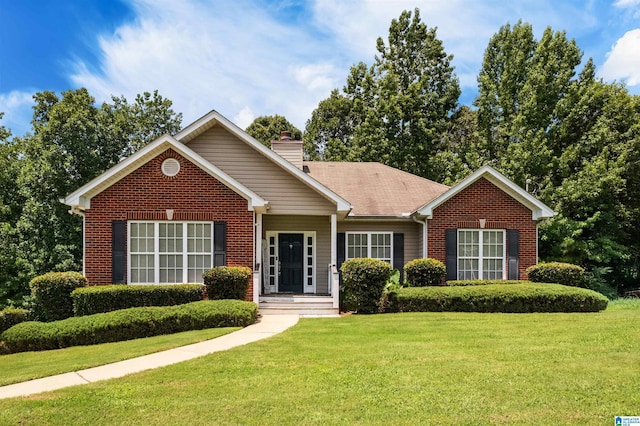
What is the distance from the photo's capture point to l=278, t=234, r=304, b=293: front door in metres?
17.7

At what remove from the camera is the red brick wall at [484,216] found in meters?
16.9

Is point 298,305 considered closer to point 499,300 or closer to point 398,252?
point 398,252

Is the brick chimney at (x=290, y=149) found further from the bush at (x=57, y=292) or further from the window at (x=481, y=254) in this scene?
the bush at (x=57, y=292)

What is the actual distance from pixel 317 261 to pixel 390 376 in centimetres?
1096

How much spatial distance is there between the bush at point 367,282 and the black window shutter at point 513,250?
507 centimetres

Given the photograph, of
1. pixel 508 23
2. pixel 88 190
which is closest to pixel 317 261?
pixel 88 190

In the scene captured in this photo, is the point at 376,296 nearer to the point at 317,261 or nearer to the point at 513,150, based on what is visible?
the point at 317,261

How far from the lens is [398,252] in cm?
1797

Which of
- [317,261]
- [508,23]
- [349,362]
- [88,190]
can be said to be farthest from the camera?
[508,23]

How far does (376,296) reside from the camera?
562 inches

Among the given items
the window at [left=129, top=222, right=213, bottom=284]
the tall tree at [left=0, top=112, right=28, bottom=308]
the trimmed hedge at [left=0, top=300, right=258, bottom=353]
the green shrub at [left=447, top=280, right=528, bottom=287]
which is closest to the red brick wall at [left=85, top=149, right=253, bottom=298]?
the window at [left=129, top=222, right=213, bottom=284]

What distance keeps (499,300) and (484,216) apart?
Result: 372 cm

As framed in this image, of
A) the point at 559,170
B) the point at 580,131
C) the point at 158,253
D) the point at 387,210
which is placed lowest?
the point at 158,253

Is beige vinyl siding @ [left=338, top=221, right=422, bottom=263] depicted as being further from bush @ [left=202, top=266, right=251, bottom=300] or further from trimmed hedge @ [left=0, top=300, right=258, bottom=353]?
trimmed hedge @ [left=0, top=300, right=258, bottom=353]
